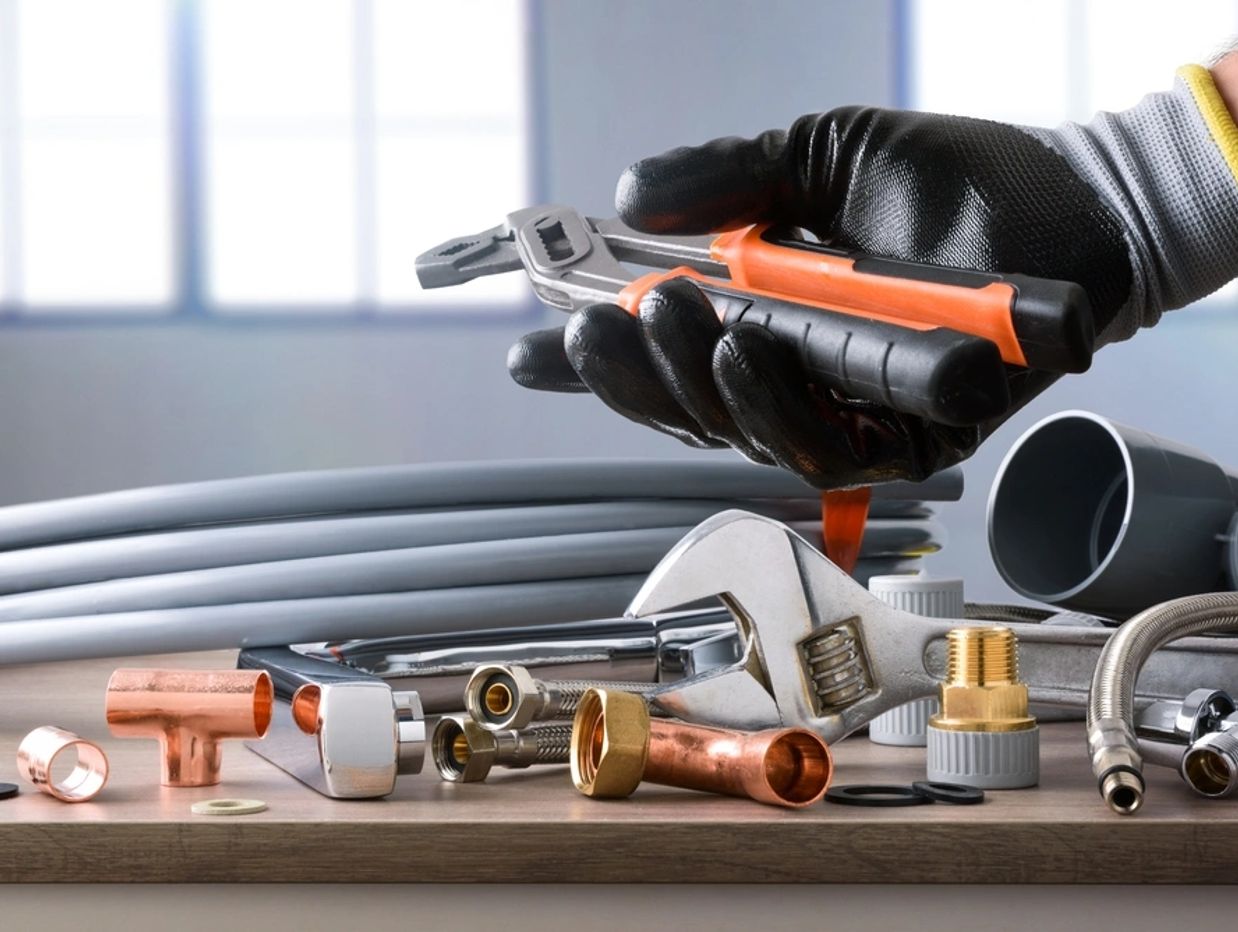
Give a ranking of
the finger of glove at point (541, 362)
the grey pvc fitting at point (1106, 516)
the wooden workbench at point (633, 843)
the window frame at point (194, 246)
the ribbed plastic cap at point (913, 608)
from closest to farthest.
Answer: the wooden workbench at point (633, 843) < the ribbed plastic cap at point (913, 608) < the grey pvc fitting at point (1106, 516) < the finger of glove at point (541, 362) < the window frame at point (194, 246)

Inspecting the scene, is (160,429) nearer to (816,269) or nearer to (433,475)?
(433,475)

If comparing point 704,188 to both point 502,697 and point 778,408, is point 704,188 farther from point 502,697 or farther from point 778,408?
point 502,697

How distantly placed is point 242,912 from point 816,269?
1.03ft

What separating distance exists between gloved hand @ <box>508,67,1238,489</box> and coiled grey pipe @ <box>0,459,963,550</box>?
55 mm

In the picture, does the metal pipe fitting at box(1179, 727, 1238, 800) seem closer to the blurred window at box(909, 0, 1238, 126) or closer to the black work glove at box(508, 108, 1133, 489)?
the black work glove at box(508, 108, 1133, 489)

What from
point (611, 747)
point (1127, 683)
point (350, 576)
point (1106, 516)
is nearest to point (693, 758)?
point (611, 747)

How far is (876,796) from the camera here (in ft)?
1.34

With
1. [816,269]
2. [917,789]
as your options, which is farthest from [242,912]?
[816,269]

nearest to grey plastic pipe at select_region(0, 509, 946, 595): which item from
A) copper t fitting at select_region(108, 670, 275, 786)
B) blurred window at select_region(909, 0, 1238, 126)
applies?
copper t fitting at select_region(108, 670, 275, 786)

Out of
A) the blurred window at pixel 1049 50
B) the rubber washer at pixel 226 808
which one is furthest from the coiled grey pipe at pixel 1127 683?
the blurred window at pixel 1049 50

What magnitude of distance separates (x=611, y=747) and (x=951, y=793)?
10cm

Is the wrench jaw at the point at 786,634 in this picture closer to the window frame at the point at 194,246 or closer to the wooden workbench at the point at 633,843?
the wooden workbench at the point at 633,843

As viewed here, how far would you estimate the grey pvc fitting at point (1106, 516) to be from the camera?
2.03 feet

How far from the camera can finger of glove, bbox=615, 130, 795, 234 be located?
616 mm
